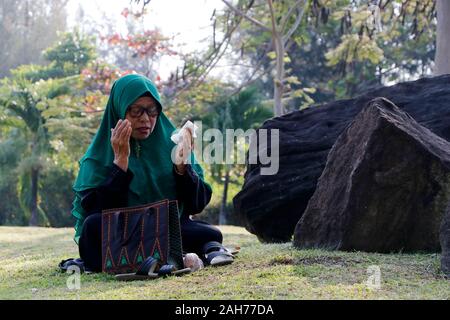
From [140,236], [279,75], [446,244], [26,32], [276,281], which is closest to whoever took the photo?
[276,281]

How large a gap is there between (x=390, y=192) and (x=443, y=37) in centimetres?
533

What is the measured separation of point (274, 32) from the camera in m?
11.0

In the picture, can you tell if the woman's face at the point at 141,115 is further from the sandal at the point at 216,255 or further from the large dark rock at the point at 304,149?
the large dark rock at the point at 304,149

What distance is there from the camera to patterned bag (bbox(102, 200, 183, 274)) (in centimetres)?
421

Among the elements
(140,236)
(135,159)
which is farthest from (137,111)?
(140,236)

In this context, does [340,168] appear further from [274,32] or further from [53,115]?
[53,115]

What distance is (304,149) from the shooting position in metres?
6.04

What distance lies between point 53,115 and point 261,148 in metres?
11.3

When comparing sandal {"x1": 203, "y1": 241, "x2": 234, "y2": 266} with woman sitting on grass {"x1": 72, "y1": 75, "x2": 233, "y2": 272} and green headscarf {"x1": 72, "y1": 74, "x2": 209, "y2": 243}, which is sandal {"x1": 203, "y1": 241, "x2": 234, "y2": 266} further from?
green headscarf {"x1": 72, "y1": 74, "x2": 209, "y2": 243}

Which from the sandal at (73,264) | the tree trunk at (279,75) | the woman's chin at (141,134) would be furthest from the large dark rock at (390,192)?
the tree trunk at (279,75)

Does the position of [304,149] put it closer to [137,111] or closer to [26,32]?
[137,111]

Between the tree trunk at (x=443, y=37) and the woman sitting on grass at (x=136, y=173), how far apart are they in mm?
5333

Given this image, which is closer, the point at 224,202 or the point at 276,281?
the point at 276,281

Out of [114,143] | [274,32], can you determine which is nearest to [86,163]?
[114,143]
